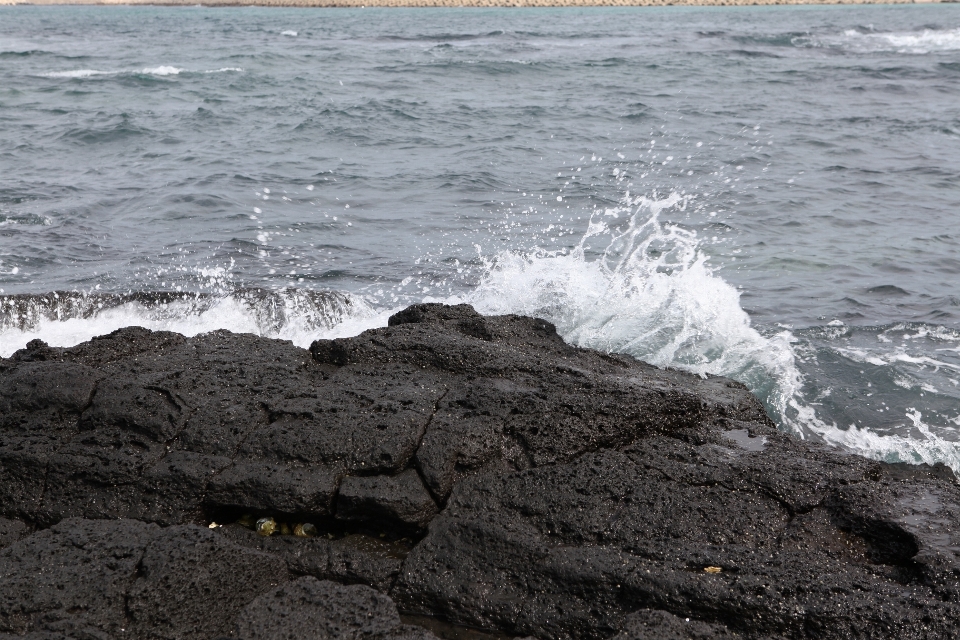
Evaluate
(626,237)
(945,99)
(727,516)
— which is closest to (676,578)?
(727,516)

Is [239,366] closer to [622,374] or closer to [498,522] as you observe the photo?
[498,522]

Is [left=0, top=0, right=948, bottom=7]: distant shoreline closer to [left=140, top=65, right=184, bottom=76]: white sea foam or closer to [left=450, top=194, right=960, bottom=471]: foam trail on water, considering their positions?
[left=140, top=65, right=184, bottom=76]: white sea foam

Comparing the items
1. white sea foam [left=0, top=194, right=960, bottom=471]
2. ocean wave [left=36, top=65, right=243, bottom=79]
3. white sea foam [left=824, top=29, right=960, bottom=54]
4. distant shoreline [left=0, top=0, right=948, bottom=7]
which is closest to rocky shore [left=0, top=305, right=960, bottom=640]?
white sea foam [left=0, top=194, right=960, bottom=471]

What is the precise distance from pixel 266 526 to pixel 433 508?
2.29 feet

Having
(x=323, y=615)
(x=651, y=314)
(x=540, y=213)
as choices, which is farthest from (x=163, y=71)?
(x=323, y=615)

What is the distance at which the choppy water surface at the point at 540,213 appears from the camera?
273 inches

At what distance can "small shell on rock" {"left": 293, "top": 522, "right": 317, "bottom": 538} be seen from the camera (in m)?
3.67

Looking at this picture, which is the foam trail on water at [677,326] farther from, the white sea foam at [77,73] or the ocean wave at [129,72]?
the white sea foam at [77,73]

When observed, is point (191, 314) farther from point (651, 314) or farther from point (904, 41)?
point (904, 41)

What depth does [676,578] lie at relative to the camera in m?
3.15

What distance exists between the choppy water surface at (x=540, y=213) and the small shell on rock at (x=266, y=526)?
129 inches

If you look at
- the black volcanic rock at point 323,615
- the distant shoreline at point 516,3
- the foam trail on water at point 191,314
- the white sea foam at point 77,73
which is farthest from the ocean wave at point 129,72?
the distant shoreline at point 516,3

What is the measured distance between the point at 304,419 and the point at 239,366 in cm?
68

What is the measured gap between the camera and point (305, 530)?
369cm
